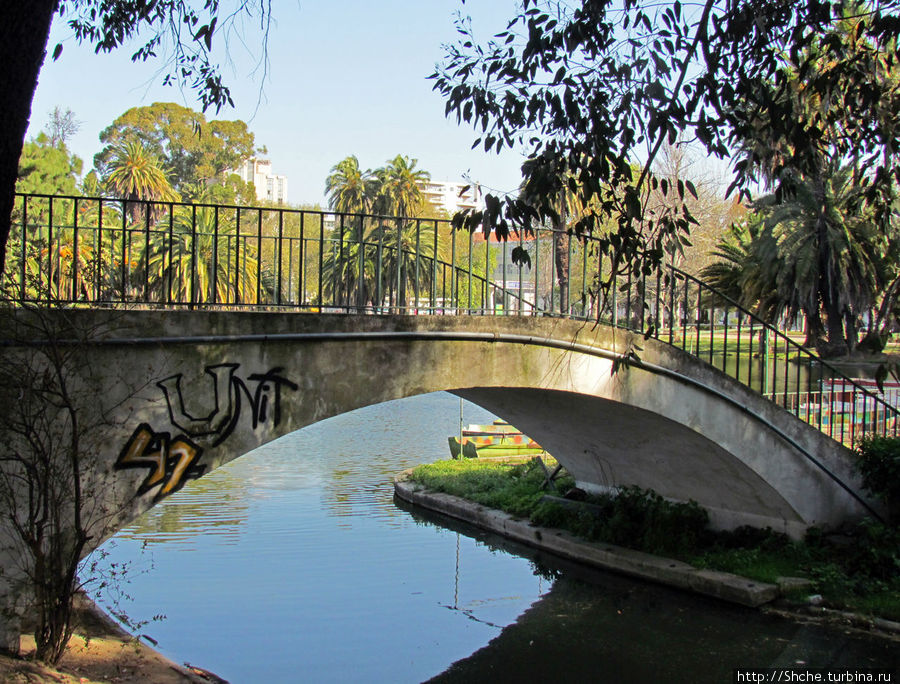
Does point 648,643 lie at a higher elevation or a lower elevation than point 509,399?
lower

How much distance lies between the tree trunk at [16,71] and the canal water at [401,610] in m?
6.03

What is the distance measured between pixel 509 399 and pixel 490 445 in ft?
24.7

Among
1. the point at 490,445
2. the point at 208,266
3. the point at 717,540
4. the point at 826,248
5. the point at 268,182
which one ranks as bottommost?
the point at 717,540

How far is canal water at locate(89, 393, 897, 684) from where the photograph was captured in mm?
8633

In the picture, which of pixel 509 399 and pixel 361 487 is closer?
pixel 509 399

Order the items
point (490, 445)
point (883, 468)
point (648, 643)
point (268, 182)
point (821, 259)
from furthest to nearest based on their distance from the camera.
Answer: point (268, 182) → point (821, 259) → point (490, 445) → point (883, 468) → point (648, 643)

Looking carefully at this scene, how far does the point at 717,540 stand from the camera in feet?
38.5

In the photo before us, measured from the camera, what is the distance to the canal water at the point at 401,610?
8.63 m

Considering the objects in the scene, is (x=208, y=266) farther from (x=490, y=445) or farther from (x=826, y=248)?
(x=826, y=248)

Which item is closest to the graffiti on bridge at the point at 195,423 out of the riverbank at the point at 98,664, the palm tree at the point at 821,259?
the riverbank at the point at 98,664

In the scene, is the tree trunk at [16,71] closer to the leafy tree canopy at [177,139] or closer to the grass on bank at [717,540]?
the grass on bank at [717,540]

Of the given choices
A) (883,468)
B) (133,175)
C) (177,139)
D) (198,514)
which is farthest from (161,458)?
(177,139)

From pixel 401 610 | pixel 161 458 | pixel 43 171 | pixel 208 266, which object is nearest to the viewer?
pixel 161 458

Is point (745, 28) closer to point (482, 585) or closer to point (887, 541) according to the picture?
point (887, 541)
